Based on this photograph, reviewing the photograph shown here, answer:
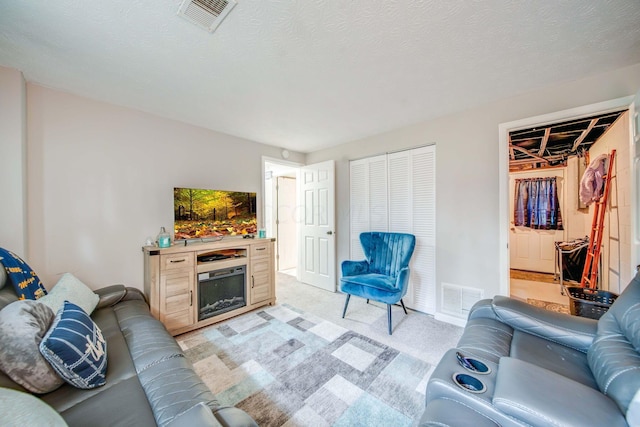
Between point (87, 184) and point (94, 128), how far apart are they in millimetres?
550

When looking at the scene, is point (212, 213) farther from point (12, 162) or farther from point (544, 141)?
point (544, 141)

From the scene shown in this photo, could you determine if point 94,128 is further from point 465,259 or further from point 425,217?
point 465,259

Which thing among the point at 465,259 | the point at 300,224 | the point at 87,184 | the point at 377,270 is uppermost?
the point at 87,184

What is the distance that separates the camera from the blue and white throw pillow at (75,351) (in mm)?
1013

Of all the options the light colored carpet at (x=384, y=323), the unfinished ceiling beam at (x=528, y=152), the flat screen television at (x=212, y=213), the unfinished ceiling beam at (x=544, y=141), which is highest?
the unfinished ceiling beam at (x=544, y=141)

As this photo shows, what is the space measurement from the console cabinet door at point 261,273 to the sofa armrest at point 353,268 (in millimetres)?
1006

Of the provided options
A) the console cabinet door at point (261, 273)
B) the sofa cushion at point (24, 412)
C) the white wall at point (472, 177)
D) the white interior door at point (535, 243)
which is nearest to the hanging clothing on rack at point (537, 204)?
the white interior door at point (535, 243)

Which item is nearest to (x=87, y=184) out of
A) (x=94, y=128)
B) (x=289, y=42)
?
(x=94, y=128)

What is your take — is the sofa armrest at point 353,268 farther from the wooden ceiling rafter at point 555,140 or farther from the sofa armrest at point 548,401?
the wooden ceiling rafter at point 555,140

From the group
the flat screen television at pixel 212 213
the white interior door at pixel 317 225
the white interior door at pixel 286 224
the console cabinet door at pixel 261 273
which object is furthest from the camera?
the white interior door at pixel 286 224

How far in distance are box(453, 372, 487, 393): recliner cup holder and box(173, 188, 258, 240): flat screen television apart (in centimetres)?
274

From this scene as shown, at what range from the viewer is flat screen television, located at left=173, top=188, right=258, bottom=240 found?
2645 millimetres

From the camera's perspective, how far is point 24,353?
960mm

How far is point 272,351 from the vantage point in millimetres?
2061
